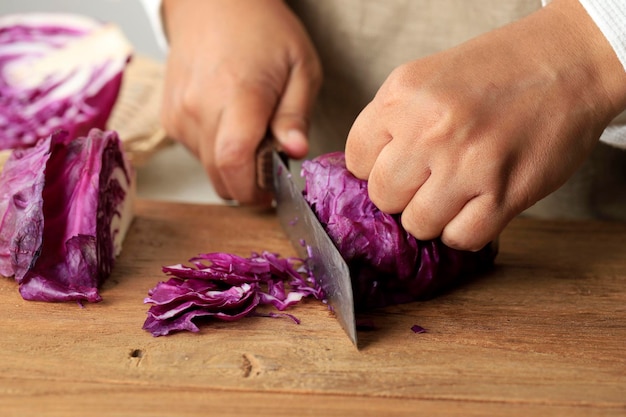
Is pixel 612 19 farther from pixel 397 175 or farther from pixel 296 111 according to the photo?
pixel 296 111

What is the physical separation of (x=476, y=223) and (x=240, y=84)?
3.27 feet

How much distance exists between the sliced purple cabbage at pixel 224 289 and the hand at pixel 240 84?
402 mm

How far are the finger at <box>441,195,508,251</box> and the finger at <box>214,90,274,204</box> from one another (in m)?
0.80

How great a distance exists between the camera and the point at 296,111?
2.44 meters

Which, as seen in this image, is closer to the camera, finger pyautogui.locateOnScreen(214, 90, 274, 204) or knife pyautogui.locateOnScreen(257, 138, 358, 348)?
knife pyautogui.locateOnScreen(257, 138, 358, 348)

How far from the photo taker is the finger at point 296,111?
2.33 meters

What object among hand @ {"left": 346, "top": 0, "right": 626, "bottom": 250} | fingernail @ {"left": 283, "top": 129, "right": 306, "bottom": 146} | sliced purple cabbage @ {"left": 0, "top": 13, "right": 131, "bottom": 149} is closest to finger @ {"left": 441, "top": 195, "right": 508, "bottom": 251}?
hand @ {"left": 346, "top": 0, "right": 626, "bottom": 250}

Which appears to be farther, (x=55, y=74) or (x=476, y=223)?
(x=55, y=74)

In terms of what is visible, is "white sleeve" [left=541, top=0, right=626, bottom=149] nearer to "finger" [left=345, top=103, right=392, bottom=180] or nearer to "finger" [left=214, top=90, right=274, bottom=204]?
"finger" [left=345, top=103, right=392, bottom=180]

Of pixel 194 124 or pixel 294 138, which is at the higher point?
pixel 294 138

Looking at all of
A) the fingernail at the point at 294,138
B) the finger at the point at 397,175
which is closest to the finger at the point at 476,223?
the finger at the point at 397,175

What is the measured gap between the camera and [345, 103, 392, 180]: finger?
5.62 ft

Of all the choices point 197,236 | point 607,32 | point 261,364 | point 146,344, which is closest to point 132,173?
point 197,236

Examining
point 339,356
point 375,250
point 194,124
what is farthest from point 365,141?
point 194,124
